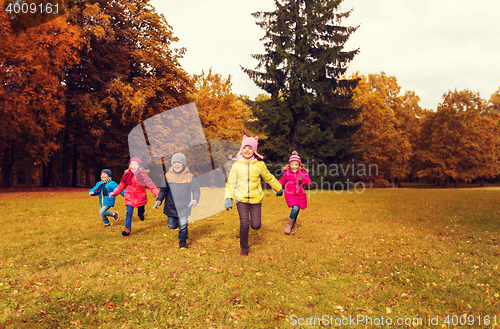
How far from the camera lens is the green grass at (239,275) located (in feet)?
15.4

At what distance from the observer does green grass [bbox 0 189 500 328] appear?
185 inches

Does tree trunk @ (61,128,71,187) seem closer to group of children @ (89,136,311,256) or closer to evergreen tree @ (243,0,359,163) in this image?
evergreen tree @ (243,0,359,163)

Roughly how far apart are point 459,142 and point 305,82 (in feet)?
90.2

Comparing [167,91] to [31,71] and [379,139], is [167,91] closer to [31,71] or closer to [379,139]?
[31,71]

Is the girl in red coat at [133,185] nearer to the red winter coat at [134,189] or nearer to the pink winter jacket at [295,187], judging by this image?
the red winter coat at [134,189]

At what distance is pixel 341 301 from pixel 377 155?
116 feet

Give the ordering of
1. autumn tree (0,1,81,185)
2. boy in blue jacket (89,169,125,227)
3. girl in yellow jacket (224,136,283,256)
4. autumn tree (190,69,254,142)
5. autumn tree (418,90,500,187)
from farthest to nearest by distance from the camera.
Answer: autumn tree (418,90,500,187)
autumn tree (190,69,254,142)
autumn tree (0,1,81,185)
boy in blue jacket (89,169,125,227)
girl in yellow jacket (224,136,283,256)

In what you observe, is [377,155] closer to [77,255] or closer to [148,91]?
[148,91]

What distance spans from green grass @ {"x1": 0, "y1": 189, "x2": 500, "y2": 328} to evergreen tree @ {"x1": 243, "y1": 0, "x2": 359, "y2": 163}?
63.4 ft

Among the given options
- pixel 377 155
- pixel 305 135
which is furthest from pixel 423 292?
pixel 377 155

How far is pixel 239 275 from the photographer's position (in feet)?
20.4

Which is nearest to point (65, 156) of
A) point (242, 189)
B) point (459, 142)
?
point (242, 189)

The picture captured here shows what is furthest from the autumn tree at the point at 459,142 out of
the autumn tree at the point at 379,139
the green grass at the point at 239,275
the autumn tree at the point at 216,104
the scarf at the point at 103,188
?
the scarf at the point at 103,188

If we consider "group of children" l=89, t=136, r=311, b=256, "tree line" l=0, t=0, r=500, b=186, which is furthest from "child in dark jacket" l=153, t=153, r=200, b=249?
"tree line" l=0, t=0, r=500, b=186
